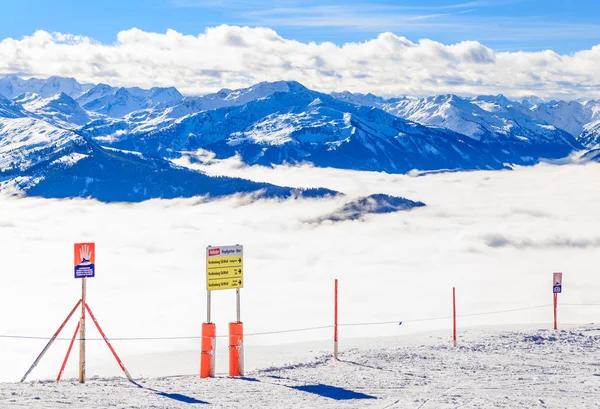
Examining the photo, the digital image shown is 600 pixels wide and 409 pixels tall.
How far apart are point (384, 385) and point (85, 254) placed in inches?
473

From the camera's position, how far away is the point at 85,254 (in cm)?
2952

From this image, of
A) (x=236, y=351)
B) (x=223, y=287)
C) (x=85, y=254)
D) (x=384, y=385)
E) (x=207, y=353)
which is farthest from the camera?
(x=223, y=287)

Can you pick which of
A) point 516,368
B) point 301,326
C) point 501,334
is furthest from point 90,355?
point 516,368

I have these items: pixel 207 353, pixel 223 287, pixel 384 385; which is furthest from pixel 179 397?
pixel 384 385

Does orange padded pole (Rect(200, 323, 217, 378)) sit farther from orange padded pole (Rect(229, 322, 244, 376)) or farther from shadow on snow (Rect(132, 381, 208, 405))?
shadow on snow (Rect(132, 381, 208, 405))

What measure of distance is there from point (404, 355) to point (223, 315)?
368 ft

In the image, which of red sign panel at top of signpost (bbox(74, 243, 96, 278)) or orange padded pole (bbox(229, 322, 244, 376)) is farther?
orange padded pole (bbox(229, 322, 244, 376))

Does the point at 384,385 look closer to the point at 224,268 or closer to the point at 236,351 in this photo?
the point at 236,351

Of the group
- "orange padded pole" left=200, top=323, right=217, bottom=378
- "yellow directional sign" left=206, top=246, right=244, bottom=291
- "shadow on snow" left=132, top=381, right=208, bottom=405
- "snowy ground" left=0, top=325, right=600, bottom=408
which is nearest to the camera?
"snowy ground" left=0, top=325, right=600, bottom=408

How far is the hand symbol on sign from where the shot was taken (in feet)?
96.6

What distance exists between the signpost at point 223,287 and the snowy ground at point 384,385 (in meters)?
0.67

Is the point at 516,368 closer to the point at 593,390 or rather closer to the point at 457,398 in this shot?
the point at 593,390

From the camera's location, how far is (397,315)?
148 metres

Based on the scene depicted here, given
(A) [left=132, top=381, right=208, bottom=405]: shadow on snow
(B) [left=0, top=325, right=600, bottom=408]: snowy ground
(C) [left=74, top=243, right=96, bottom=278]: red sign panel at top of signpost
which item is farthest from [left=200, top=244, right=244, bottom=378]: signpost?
(C) [left=74, top=243, right=96, bottom=278]: red sign panel at top of signpost
